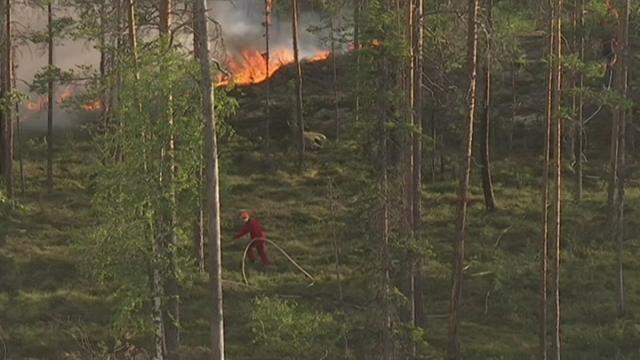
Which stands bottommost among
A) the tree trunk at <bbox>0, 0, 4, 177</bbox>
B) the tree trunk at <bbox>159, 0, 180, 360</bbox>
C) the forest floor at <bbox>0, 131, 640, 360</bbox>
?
the forest floor at <bbox>0, 131, 640, 360</bbox>

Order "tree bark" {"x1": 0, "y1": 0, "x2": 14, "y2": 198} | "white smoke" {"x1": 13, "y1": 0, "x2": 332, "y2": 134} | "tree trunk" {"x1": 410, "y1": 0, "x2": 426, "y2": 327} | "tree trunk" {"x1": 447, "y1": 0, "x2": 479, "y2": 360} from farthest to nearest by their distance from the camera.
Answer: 1. "white smoke" {"x1": 13, "y1": 0, "x2": 332, "y2": 134}
2. "tree bark" {"x1": 0, "y1": 0, "x2": 14, "y2": 198}
3. "tree trunk" {"x1": 410, "y1": 0, "x2": 426, "y2": 327}
4. "tree trunk" {"x1": 447, "y1": 0, "x2": 479, "y2": 360}

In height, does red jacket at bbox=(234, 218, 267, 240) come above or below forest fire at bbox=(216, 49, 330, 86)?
below

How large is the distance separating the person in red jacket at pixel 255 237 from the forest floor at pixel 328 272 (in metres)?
0.37

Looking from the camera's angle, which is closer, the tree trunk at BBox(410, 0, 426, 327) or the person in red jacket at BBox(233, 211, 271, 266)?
the tree trunk at BBox(410, 0, 426, 327)

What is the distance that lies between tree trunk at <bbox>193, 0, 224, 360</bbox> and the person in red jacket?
10.1m

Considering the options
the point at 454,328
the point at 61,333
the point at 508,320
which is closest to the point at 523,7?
the point at 508,320

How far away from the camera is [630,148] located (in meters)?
37.9

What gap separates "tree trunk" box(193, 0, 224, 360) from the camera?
42.1ft

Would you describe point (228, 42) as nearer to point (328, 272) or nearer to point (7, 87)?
point (7, 87)

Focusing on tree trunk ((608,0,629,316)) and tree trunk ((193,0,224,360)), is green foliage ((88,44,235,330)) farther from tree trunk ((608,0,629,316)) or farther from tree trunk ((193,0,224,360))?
tree trunk ((608,0,629,316))

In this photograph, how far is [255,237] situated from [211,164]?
11417 mm

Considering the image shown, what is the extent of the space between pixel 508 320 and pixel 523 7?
1037 centimetres

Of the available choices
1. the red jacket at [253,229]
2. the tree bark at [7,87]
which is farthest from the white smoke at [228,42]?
the red jacket at [253,229]

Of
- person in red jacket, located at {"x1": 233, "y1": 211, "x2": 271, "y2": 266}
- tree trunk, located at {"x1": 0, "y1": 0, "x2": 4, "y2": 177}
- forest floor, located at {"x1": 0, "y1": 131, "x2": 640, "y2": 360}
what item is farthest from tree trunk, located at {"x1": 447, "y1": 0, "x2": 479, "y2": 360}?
tree trunk, located at {"x1": 0, "y1": 0, "x2": 4, "y2": 177}
